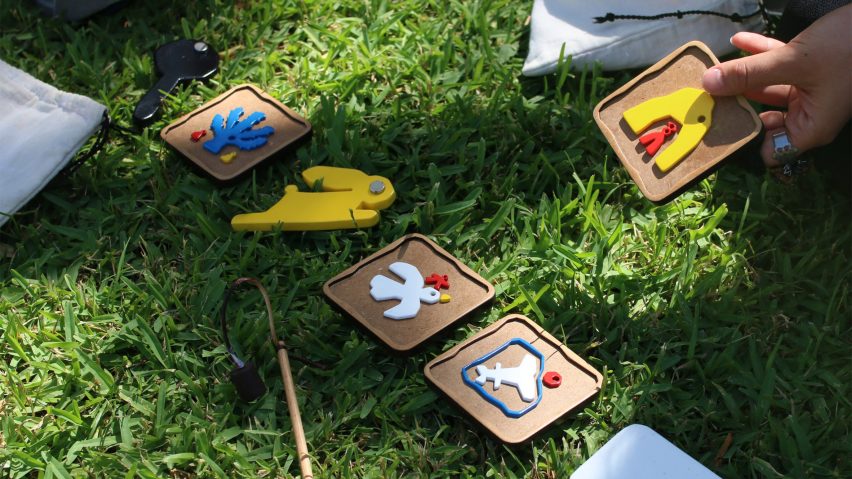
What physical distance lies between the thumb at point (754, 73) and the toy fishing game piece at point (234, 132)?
0.96 m

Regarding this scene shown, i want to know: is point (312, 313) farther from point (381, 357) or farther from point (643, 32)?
point (643, 32)

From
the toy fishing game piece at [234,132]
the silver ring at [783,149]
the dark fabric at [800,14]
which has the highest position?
the dark fabric at [800,14]

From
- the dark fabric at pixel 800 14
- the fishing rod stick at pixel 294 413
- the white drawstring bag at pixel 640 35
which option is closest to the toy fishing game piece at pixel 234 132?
the fishing rod stick at pixel 294 413

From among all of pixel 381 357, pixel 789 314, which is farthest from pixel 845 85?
pixel 381 357

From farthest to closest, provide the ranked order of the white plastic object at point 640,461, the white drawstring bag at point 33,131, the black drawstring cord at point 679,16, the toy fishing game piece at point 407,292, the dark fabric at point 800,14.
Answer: the black drawstring cord at point 679,16, the white drawstring bag at point 33,131, the dark fabric at point 800,14, the toy fishing game piece at point 407,292, the white plastic object at point 640,461

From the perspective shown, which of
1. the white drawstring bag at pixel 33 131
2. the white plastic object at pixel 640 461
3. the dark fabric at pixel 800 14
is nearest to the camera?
the white plastic object at pixel 640 461

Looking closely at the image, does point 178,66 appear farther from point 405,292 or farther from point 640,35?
point 640,35

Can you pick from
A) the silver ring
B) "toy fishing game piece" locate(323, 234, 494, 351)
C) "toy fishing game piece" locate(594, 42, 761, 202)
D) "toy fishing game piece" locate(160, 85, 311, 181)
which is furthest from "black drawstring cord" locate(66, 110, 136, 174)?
the silver ring

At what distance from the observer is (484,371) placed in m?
1.82

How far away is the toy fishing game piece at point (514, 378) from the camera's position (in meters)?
1.75

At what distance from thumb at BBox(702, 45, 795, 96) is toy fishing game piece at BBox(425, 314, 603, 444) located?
0.65 m

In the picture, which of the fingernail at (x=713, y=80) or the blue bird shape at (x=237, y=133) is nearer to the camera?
the fingernail at (x=713, y=80)

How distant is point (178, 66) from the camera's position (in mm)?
2434

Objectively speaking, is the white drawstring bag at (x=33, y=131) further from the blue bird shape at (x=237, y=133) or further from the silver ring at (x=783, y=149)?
the silver ring at (x=783, y=149)
